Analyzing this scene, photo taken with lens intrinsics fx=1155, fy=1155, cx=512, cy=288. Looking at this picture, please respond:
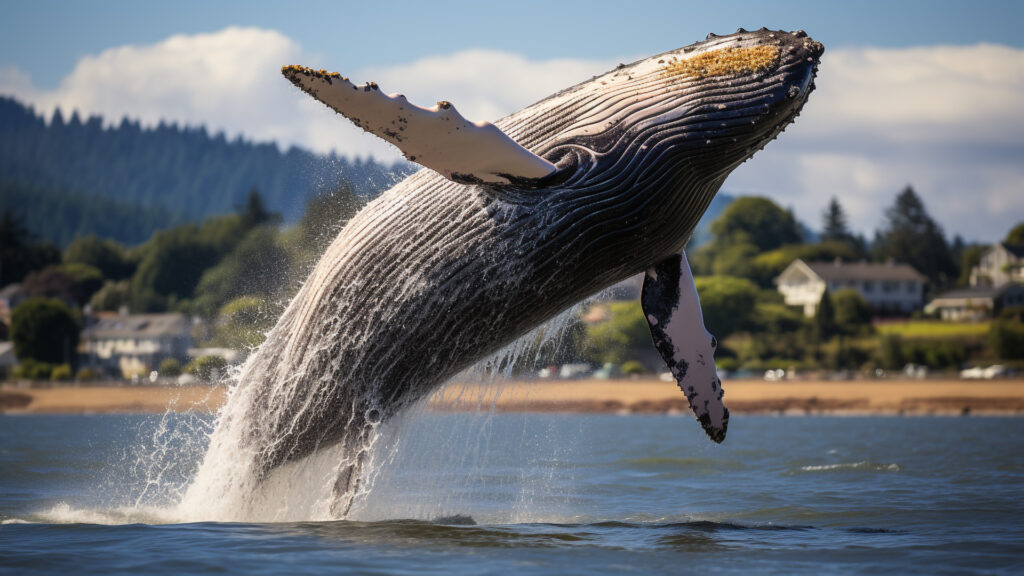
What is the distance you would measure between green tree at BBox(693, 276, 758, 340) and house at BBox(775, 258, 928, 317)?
1556 centimetres

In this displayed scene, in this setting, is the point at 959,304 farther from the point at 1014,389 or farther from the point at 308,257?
the point at 308,257

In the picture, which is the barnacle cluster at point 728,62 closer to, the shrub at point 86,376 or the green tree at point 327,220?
the green tree at point 327,220

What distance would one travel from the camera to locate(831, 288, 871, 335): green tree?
80000 millimetres

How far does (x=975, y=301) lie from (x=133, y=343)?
6570cm

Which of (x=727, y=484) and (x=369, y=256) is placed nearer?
(x=369, y=256)

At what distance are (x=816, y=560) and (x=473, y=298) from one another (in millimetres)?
2379

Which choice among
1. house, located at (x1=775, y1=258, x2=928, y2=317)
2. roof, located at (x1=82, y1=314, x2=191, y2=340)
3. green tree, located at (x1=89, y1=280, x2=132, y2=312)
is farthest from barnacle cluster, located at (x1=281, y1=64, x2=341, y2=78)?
green tree, located at (x1=89, y1=280, x2=132, y2=312)

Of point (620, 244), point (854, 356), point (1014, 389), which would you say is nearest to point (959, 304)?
point (854, 356)

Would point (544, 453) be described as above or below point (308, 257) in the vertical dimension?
below

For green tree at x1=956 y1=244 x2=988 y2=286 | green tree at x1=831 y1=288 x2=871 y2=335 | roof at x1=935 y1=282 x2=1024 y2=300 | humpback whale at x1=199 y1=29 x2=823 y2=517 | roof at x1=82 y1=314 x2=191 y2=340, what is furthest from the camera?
green tree at x1=956 y1=244 x2=988 y2=286

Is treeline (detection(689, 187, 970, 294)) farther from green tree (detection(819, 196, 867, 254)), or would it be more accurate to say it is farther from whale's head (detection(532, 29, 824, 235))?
whale's head (detection(532, 29, 824, 235))

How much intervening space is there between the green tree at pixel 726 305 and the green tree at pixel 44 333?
42.0m

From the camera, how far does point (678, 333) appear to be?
6.94m

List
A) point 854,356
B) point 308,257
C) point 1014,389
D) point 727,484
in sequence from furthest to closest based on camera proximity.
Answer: point 854,356 < point 1014,389 < point 727,484 < point 308,257
